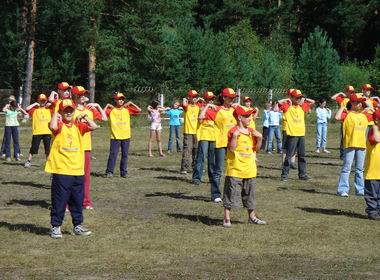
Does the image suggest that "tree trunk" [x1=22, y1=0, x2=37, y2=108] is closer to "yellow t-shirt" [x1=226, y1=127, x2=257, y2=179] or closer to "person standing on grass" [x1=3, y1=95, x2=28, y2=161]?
"person standing on grass" [x1=3, y1=95, x2=28, y2=161]

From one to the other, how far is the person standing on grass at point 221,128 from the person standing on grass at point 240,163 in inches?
82.3

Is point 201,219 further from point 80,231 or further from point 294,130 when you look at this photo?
point 294,130

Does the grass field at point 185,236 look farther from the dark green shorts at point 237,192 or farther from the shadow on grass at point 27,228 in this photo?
the dark green shorts at point 237,192

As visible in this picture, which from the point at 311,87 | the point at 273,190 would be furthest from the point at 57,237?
the point at 311,87

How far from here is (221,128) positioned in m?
15.4

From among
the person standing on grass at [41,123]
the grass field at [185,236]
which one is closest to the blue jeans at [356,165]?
the grass field at [185,236]

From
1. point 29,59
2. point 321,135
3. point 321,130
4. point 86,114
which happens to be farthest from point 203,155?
point 29,59

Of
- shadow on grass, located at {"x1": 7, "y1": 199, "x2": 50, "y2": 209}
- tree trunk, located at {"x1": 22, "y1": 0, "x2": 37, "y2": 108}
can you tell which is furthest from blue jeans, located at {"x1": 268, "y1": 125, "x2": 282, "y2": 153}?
tree trunk, located at {"x1": 22, "y1": 0, "x2": 37, "y2": 108}

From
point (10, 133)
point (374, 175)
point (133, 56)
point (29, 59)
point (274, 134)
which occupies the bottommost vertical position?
point (10, 133)

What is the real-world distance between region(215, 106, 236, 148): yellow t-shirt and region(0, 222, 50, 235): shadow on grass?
4386 mm

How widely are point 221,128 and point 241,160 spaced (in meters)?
2.69

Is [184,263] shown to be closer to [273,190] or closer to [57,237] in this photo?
[57,237]

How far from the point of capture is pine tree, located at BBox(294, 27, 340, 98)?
54562 mm

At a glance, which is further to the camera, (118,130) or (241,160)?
(118,130)
